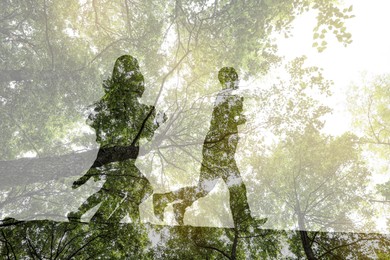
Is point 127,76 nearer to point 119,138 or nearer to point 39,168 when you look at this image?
point 119,138

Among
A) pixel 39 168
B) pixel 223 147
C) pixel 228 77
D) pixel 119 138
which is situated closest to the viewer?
pixel 119 138

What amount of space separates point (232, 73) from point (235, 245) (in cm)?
195

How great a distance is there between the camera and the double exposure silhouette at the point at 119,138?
265 centimetres

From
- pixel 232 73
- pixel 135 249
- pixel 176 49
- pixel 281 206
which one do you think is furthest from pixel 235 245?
pixel 176 49

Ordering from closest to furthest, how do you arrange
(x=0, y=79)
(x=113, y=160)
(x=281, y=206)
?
(x=113, y=160)
(x=281, y=206)
(x=0, y=79)

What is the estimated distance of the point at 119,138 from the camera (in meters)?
2.76

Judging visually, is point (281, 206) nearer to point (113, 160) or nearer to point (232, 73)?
point (232, 73)

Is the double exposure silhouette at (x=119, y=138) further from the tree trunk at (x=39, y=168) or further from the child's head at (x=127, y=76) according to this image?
the tree trunk at (x=39, y=168)

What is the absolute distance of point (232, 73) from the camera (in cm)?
317

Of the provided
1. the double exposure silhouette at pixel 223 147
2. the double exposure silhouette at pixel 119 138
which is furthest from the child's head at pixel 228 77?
the double exposure silhouette at pixel 119 138

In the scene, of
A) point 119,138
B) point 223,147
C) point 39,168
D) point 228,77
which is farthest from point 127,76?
point 39,168

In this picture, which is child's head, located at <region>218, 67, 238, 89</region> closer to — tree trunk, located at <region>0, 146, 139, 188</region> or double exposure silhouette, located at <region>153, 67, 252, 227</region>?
double exposure silhouette, located at <region>153, 67, 252, 227</region>

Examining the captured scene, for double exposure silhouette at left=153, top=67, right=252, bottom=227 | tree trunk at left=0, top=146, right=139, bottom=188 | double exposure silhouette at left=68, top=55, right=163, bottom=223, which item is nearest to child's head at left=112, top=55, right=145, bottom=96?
double exposure silhouette at left=68, top=55, right=163, bottom=223

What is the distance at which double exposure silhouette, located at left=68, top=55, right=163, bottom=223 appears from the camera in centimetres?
265
